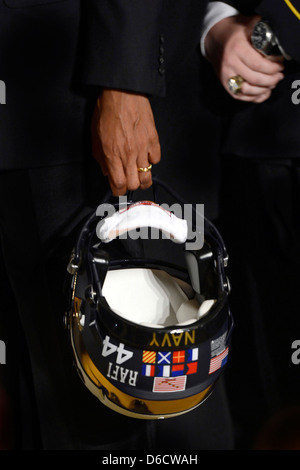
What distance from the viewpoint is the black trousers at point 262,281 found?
86cm

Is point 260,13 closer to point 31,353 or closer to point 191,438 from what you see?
point 31,353

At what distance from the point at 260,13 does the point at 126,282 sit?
38 centimetres

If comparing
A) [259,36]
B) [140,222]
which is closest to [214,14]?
[259,36]

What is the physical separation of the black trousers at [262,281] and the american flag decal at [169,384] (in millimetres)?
334

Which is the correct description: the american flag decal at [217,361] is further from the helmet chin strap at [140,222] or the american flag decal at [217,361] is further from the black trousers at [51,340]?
the black trousers at [51,340]

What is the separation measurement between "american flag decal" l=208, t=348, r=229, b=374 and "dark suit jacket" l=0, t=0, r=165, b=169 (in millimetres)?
333

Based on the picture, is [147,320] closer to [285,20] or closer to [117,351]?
[117,351]

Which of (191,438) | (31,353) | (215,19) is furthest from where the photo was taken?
(191,438)

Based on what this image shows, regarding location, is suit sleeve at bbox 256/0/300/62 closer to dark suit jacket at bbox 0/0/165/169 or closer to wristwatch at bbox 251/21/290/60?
wristwatch at bbox 251/21/290/60

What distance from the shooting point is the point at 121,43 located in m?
0.66

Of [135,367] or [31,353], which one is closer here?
[135,367]

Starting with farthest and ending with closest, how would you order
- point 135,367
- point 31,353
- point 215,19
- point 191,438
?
point 191,438 → point 31,353 → point 215,19 → point 135,367

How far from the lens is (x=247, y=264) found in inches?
38.2
